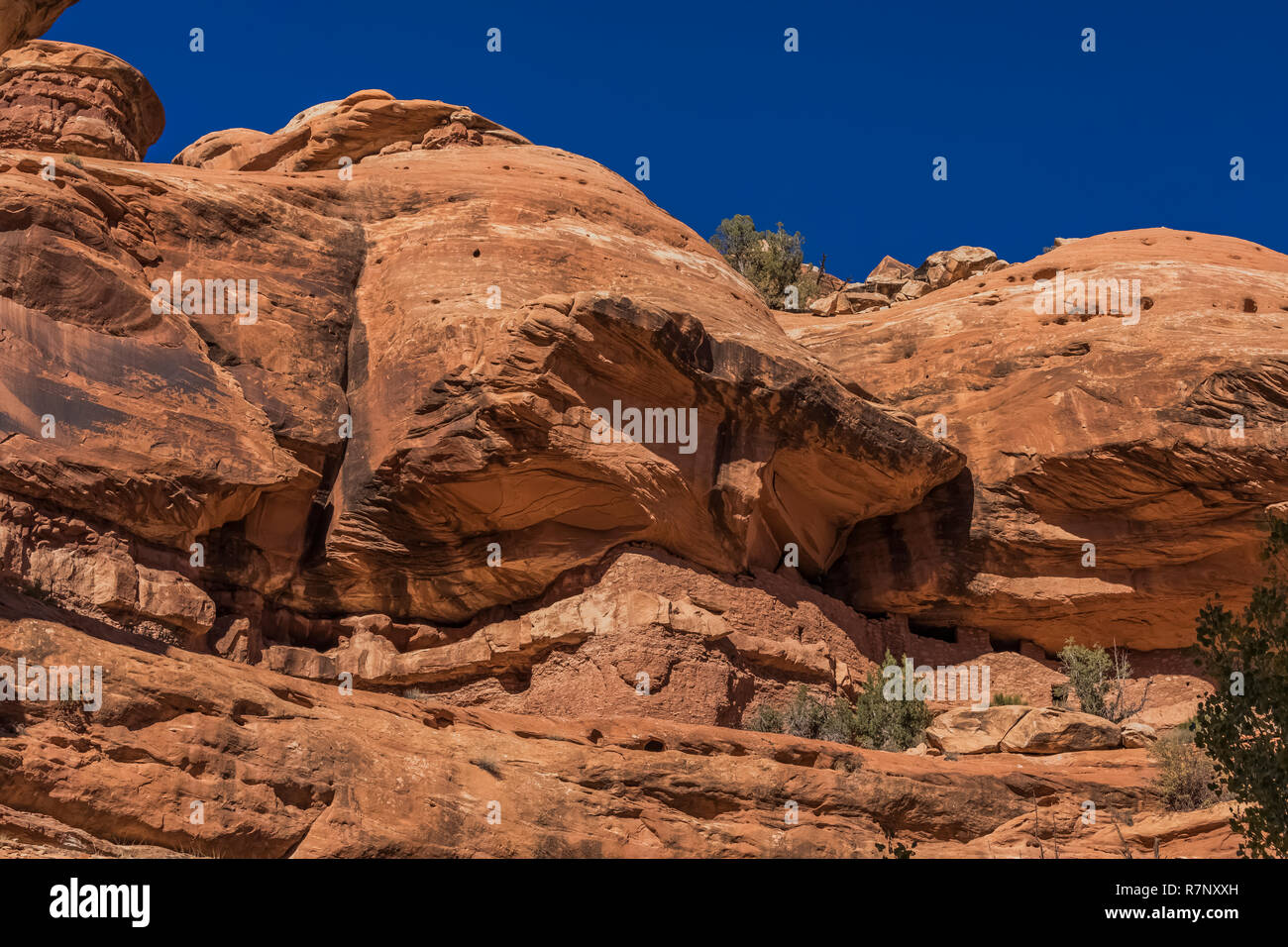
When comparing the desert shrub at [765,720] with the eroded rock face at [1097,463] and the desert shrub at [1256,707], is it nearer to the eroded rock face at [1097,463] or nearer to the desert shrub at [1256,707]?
the eroded rock face at [1097,463]

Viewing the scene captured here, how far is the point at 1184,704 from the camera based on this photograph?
26.5 m

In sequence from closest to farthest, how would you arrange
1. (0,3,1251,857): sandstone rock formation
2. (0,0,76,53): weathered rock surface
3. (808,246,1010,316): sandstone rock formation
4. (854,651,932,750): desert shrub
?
(0,0,76,53): weathered rock surface → (0,3,1251,857): sandstone rock formation → (854,651,932,750): desert shrub → (808,246,1010,316): sandstone rock formation

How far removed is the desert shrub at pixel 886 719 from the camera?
22.5 meters

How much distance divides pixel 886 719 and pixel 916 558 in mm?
5214

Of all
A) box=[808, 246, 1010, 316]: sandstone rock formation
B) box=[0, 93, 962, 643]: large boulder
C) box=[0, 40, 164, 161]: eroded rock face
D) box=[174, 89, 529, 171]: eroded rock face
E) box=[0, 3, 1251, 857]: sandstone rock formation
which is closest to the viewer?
box=[0, 3, 1251, 857]: sandstone rock formation

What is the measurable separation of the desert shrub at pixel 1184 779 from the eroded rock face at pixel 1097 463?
7680mm

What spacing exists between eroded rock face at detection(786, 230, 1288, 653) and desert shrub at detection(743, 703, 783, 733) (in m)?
5.51

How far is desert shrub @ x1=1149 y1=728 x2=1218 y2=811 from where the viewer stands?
18.5 meters

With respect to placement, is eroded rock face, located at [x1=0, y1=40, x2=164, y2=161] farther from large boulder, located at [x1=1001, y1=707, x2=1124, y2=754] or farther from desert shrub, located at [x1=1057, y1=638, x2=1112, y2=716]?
large boulder, located at [x1=1001, y1=707, x2=1124, y2=754]

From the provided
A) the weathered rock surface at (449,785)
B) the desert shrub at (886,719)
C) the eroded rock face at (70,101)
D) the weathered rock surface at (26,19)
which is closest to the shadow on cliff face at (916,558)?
the desert shrub at (886,719)

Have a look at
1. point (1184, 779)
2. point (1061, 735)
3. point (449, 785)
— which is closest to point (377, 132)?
point (1061, 735)

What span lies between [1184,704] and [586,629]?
11530 mm

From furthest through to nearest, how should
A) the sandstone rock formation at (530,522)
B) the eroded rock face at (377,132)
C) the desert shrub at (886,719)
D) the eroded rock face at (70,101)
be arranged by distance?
the eroded rock face at (70,101), the eroded rock face at (377,132), the desert shrub at (886,719), the sandstone rock formation at (530,522)

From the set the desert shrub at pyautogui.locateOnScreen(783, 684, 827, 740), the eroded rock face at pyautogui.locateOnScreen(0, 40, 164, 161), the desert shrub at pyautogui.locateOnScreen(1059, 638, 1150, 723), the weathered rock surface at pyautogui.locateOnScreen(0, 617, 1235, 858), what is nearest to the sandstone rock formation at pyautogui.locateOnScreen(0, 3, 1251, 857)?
the weathered rock surface at pyautogui.locateOnScreen(0, 617, 1235, 858)
